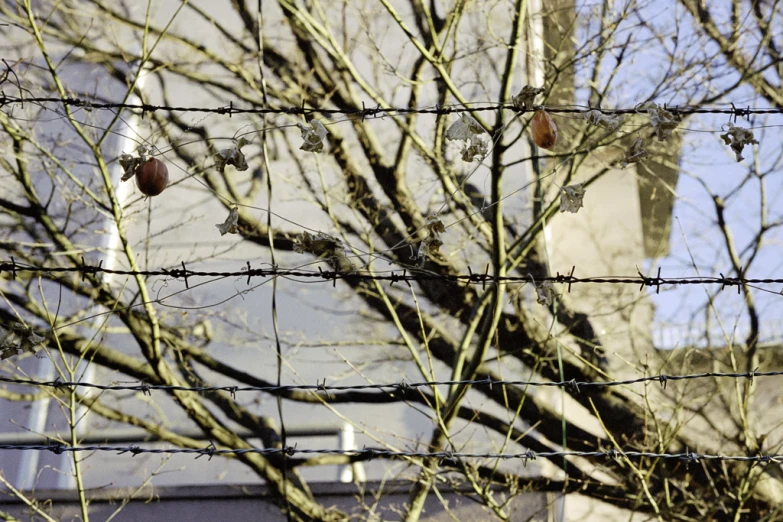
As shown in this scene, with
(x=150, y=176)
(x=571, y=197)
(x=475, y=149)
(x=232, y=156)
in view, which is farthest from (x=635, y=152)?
(x=150, y=176)

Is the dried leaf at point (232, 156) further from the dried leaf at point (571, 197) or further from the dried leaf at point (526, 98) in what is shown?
the dried leaf at point (571, 197)

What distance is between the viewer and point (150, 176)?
2.92m

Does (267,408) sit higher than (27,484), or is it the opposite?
(267,408)

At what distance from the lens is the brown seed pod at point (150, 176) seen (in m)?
2.91

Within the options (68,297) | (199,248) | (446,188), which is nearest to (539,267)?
(446,188)

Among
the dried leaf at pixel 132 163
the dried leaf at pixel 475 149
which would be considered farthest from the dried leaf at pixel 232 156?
the dried leaf at pixel 475 149

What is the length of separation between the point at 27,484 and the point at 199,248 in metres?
2.49

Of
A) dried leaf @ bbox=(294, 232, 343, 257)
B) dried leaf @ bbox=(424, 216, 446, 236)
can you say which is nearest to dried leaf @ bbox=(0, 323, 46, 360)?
dried leaf @ bbox=(294, 232, 343, 257)

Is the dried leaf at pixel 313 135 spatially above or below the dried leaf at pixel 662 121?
above

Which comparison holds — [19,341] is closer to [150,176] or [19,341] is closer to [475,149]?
[150,176]

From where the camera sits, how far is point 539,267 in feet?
22.6

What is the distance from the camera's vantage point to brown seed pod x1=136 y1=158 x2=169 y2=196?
2.91 metres

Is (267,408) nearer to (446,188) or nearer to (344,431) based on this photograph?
(344,431)

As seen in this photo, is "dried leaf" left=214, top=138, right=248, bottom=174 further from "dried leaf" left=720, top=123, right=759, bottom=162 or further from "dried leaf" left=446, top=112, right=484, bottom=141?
"dried leaf" left=720, top=123, right=759, bottom=162
